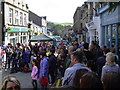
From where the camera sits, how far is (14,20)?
22.3m

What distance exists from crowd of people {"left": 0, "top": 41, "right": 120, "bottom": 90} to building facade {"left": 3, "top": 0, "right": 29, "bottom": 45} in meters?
6.09

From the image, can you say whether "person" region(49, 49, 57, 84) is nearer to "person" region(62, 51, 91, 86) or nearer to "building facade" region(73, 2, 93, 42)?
"person" region(62, 51, 91, 86)

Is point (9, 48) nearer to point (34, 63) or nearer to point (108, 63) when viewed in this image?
point (34, 63)

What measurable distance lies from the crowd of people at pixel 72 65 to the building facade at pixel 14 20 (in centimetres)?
609

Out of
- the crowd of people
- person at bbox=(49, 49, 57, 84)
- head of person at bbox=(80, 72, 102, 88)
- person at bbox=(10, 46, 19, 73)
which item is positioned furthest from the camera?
person at bbox=(10, 46, 19, 73)

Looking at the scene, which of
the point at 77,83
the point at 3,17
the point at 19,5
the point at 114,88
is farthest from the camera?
the point at 19,5

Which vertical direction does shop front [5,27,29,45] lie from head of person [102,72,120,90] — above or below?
above

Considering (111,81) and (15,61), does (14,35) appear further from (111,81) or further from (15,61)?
(111,81)

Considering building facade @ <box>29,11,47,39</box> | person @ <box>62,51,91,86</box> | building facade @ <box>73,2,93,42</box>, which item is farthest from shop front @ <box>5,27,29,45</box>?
person @ <box>62,51,91,86</box>

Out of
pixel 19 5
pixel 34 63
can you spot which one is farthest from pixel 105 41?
pixel 19 5

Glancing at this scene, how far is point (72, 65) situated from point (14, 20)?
64.5ft

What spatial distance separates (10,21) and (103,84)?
20.4 m

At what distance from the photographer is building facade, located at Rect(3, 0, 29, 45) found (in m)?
19.2

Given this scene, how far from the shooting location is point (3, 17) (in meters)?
19.0
